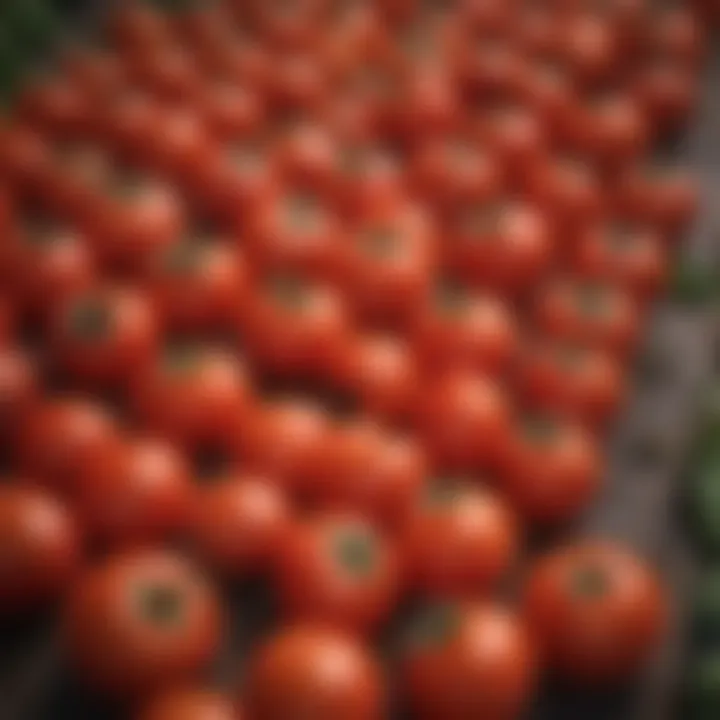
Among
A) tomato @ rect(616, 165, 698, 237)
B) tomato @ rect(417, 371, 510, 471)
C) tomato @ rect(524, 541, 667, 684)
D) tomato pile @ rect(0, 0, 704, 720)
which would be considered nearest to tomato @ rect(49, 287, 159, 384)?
tomato pile @ rect(0, 0, 704, 720)

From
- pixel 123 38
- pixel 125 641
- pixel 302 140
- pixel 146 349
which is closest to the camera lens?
pixel 125 641

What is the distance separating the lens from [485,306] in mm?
875

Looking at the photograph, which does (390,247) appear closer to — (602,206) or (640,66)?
(602,206)

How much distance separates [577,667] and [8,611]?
1.15 feet

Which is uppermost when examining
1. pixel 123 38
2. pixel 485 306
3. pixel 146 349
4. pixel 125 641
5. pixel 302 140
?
pixel 123 38

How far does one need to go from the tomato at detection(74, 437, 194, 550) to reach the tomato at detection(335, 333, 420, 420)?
0.15 metres

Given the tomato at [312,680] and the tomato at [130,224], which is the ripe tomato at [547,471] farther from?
the tomato at [130,224]

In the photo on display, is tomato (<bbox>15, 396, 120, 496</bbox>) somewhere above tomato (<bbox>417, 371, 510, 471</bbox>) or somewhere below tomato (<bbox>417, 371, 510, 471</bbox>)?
below

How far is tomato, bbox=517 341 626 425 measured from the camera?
84 centimetres

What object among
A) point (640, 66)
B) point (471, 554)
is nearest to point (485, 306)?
point (471, 554)

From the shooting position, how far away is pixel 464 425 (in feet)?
2.62

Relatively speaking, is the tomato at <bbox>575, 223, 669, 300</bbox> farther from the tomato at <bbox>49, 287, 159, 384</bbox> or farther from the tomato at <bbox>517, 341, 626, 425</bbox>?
the tomato at <bbox>49, 287, 159, 384</bbox>

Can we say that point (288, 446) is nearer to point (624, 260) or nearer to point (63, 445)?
point (63, 445)

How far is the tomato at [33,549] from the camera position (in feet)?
2.26
